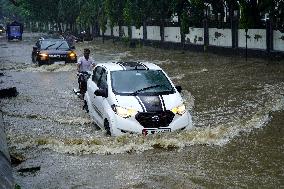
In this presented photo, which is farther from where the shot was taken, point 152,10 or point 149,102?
point 152,10

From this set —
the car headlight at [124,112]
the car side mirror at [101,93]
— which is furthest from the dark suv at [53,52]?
the car headlight at [124,112]

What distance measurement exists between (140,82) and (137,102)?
983mm

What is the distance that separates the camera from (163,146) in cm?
→ 924

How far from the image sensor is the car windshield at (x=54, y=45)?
26.0 m

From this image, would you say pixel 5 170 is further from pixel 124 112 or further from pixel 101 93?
pixel 101 93

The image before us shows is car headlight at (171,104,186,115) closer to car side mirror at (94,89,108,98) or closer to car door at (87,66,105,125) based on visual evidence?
car side mirror at (94,89,108,98)

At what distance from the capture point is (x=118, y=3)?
42969 millimetres

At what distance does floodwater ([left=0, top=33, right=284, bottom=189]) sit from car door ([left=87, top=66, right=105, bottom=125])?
1.19 feet

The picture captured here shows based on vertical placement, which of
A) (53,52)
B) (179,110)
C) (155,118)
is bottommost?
(155,118)

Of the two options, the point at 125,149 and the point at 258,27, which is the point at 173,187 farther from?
the point at 258,27

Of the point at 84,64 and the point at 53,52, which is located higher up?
the point at 53,52

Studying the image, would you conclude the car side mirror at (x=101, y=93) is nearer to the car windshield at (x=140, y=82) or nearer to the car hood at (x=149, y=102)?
the car windshield at (x=140, y=82)

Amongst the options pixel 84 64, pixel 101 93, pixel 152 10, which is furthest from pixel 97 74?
pixel 152 10

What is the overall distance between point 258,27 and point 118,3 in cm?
2014
